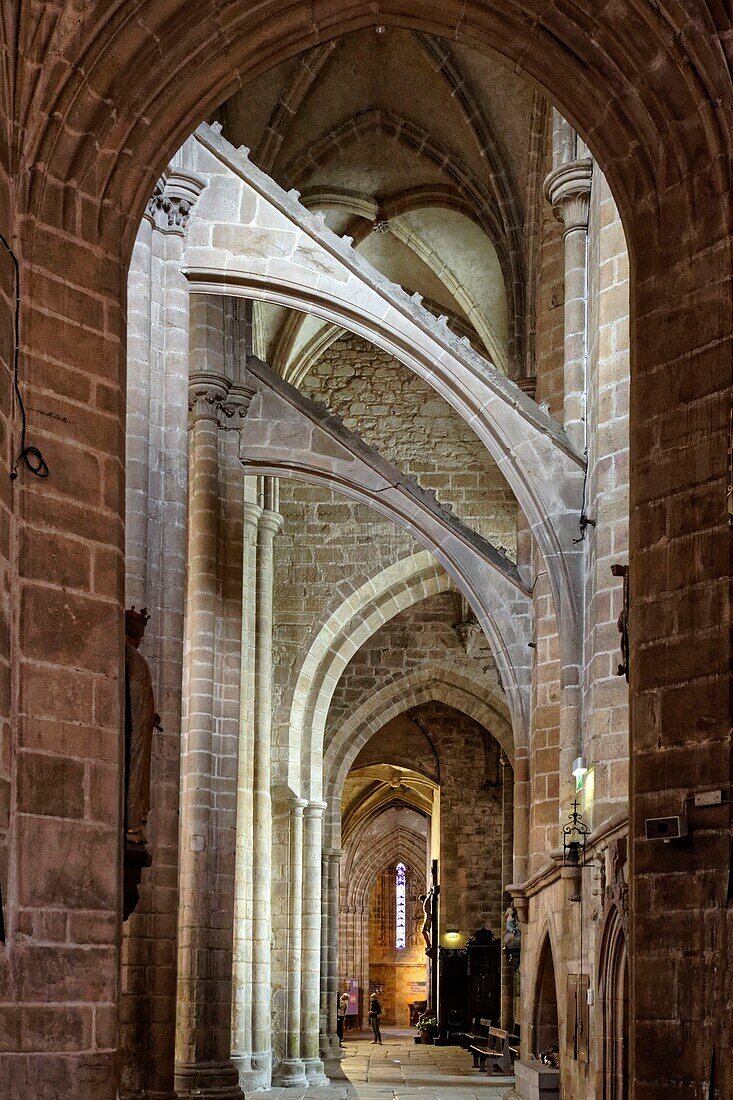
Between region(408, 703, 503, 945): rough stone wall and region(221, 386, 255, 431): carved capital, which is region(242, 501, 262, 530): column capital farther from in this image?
region(408, 703, 503, 945): rough stone wall

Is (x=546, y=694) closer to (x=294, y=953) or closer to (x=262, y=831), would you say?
(x=262, y=831)

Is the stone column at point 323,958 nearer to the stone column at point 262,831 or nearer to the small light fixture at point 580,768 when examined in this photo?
the stone column at point 262,831

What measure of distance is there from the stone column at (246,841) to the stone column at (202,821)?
6.38 feet

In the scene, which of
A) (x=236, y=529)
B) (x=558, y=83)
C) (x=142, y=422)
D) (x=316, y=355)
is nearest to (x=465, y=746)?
(x=316, y=355)

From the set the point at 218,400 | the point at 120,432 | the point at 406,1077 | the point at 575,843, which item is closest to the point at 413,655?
the point at 406,1077

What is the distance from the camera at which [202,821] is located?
13.3m

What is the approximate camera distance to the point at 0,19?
6.38 meters

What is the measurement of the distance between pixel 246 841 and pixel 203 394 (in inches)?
192

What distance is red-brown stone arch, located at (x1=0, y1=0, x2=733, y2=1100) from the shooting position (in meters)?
6.02

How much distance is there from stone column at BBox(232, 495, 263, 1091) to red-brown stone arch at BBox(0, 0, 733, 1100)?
30.5 feet

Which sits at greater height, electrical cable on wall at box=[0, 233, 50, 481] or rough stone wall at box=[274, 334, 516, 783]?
rough stone wall at box=[274, 334, 516, 783]

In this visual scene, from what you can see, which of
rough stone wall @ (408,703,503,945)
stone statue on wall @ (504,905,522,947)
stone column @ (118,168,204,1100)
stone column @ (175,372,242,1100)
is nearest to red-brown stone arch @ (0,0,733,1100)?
stone column @ (118,168,204,1100)

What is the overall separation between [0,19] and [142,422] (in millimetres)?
Answer: 3562

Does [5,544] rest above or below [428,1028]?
above
